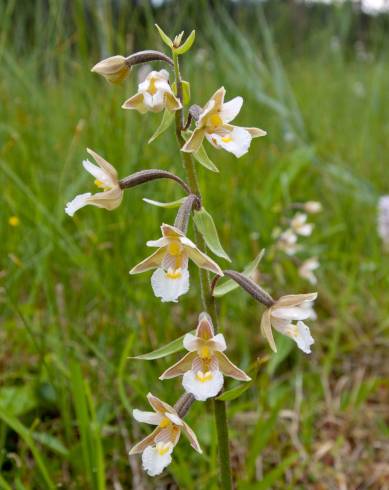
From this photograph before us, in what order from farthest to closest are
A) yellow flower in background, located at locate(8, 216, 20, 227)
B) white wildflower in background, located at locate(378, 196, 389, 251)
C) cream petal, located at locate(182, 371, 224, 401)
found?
white wildflower in background, located at locate(378, 196, 389, 251) < yellow flower in background, located at locate(8, 216, 20, 227) < cream petal, located at locate(182, 371, 224, 401)

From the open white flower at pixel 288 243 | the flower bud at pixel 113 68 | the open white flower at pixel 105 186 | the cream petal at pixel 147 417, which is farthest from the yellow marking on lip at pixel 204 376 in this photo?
the open white flower at pixel 288 243

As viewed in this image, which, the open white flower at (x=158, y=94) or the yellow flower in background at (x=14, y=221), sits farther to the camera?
the yellow flower in background at (x=14, y=221)

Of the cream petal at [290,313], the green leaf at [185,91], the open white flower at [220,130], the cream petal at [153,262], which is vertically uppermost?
the green leaf at [185,91]

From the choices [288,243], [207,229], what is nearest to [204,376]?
[207,229]

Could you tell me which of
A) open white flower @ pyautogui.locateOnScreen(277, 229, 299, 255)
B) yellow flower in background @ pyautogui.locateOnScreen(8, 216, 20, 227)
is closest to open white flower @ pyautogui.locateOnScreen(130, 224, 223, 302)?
yellow flower in background @ pyautogui.locateOnScreen(8, 216, 20, 227)

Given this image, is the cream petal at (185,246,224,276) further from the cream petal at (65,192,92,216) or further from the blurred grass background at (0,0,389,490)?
the blurred grass background at (0,0,389,490)

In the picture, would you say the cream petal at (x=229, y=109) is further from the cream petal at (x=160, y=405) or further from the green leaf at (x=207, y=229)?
the cream petal at (x=160, y=405)
